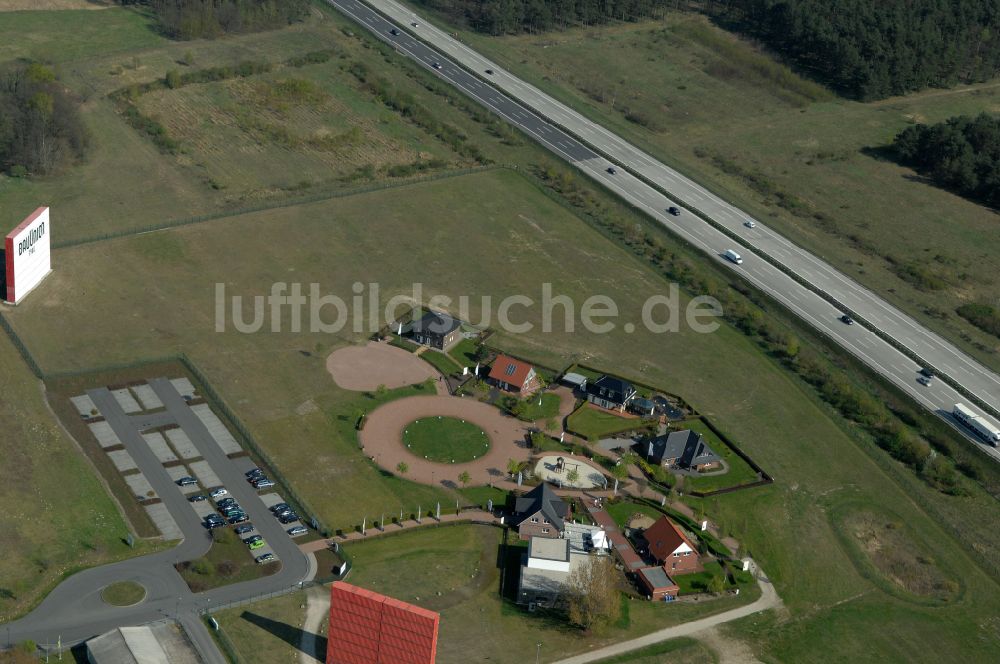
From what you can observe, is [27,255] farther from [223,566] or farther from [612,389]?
Answer: [612,389]

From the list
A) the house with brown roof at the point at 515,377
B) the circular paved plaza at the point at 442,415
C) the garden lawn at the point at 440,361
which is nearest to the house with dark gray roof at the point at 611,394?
the house with brown roof at the point at 515,377

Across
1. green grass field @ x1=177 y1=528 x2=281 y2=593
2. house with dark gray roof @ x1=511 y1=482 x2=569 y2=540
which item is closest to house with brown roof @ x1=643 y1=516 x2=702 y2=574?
house with dark gray roof @ x1=511 y1=482 x2=569 y2=540

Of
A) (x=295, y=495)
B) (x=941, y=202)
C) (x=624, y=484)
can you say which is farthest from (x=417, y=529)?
(x=941, y=202)

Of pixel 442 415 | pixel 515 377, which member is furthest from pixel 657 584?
pixel 515 377

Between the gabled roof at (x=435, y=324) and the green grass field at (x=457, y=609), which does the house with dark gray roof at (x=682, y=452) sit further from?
the gabled roof at (x=435, y=324)

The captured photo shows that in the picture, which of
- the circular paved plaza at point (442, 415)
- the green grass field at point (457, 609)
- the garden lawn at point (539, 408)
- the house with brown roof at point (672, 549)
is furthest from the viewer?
the garden lawn at point (539, 408)

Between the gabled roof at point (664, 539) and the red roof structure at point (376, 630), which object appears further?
the gabled roof at point (664, 539)
